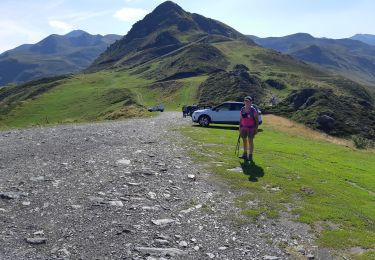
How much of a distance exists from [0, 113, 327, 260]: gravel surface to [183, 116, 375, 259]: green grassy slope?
0.87m

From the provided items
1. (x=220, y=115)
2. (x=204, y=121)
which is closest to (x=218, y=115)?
(x=220, y=115)

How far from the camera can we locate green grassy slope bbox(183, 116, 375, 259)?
1340cm

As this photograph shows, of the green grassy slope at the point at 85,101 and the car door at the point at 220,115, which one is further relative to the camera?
the green grassy slope at the point at 85,101

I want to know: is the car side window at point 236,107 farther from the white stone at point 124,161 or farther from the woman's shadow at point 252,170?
the white stone at point 124,161

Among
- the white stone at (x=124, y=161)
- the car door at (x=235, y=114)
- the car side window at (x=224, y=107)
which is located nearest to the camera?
the white stone at (x=124, y=161)

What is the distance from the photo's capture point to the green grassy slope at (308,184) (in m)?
13.4

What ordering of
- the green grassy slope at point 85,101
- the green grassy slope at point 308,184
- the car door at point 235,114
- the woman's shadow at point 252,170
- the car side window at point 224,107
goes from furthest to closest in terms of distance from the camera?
the green grassy slope at point 85,101 < the car side window at point 224,107 < the car door at point 235,114 < the woman's shadow at point 252,170 < the green grassy slope at point 308,184

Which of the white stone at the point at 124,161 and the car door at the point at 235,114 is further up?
the car door at the point at 235,114

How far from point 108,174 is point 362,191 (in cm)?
1198

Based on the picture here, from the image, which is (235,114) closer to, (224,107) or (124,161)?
(224,107)

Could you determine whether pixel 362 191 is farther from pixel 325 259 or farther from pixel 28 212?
pixel 28 212

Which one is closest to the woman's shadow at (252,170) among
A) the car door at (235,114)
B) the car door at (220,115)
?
the car door at (235,114)

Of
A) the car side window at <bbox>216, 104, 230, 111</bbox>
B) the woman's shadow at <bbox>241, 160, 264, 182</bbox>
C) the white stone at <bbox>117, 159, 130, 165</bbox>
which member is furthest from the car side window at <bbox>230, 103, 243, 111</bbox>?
the white stone at <bbox>117, 159, 130, 165</bbox>

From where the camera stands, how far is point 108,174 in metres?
17.6
